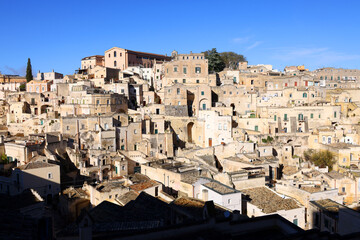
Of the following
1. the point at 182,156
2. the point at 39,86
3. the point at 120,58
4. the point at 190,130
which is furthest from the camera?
the point at 120,58

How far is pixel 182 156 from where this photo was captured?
35719mm

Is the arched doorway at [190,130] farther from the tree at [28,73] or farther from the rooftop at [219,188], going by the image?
the tree at [28,73]

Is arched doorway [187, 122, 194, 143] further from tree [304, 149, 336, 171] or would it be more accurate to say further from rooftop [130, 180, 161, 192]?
rooftop [130, 180, 161, 192]

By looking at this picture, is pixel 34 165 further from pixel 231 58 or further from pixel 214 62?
pixel 231 58

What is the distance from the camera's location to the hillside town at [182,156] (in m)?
13.3

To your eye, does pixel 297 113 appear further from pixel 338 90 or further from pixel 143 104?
pixel 143 104

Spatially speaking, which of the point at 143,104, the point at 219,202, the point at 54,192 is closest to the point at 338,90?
the point at 143,104

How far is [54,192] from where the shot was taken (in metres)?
27.0

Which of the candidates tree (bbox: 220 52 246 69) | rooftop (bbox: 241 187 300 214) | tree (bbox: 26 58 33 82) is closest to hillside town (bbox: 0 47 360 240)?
rooftop (bbox: 241 187 300 214)

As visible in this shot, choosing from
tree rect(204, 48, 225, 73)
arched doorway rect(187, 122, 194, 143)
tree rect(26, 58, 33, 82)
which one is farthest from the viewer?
tree rect(26, 58, 33, 82)

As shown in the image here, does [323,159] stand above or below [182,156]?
below

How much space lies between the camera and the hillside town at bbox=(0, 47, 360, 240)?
13297 millimetres

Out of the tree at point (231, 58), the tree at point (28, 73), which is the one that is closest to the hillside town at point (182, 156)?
the tree at point (28, 73)

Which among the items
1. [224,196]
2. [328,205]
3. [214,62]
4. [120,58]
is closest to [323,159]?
[328,205]
